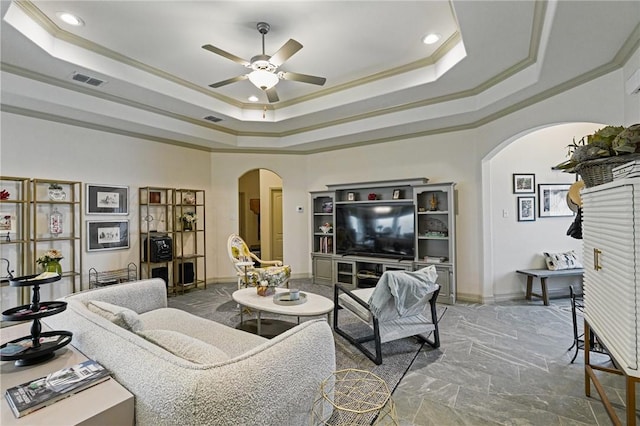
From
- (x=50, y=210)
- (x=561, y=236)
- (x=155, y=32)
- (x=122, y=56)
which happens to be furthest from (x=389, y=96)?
(x=50, y=210)

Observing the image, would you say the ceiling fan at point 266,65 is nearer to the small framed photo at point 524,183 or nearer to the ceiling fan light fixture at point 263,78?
the ceiling fan light fixture at point 263,78

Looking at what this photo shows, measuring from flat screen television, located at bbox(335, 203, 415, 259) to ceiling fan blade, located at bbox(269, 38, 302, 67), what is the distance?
3254mm

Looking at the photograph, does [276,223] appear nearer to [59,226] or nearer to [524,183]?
[59,226]

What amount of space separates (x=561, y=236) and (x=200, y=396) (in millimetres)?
5898

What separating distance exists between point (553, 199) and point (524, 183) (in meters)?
0.58

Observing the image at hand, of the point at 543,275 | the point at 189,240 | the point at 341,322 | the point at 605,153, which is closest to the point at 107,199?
the point at 189,240

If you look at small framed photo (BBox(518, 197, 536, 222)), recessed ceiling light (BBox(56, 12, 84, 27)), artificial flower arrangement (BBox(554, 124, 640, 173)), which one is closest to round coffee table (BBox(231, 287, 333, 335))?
artificial flower arrangement (BBox(554, 124, 640, 173))

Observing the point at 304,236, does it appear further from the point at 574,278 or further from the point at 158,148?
the point at 574,278

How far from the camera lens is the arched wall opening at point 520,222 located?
16.1 feet

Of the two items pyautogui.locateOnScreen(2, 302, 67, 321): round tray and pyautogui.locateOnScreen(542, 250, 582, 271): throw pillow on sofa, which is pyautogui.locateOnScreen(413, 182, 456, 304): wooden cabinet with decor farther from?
pyautogui.locateOnScreen(2, 302, 67, 321): round tray

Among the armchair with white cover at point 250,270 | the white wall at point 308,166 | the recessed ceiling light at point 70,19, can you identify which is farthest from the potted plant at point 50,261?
the recessed ceiling light at point 70,19

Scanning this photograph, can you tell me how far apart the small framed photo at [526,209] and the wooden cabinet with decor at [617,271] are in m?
3.17

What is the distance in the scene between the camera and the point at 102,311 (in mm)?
2158

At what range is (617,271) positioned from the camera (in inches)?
65.2
